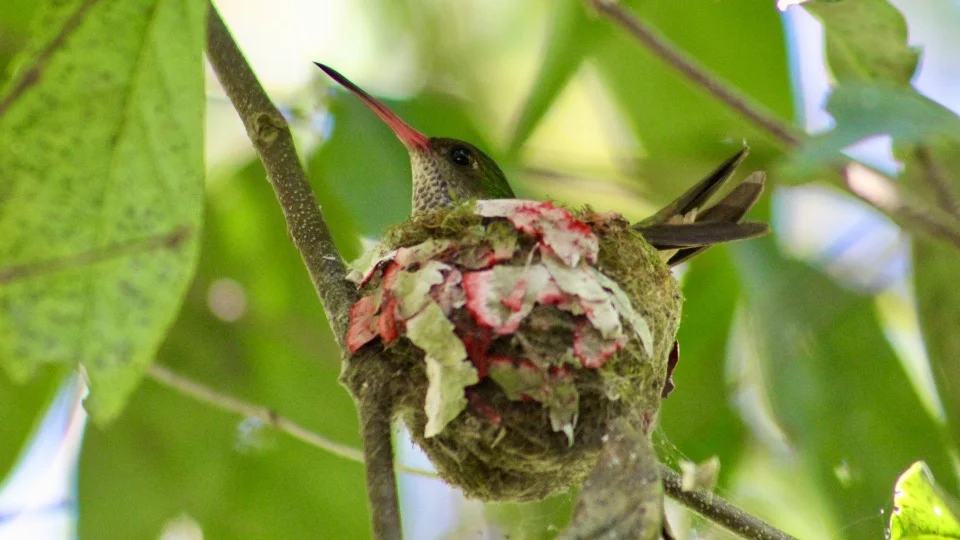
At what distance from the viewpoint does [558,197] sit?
4777 millimetres

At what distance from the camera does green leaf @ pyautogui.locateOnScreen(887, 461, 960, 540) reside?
2676 mm

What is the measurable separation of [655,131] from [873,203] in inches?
68.6

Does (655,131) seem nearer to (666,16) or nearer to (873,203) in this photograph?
(666,16)

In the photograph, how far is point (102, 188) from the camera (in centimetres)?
198

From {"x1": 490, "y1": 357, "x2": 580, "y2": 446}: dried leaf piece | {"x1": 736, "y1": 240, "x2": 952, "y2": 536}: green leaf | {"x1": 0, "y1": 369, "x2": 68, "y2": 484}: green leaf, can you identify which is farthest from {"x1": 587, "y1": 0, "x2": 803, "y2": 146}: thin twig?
{"x1": 0, "y1": 369, "x2": 68, "y2": 484}: green leaf

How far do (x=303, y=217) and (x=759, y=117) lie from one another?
43.7 inches

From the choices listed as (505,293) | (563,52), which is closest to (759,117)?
(505,293)

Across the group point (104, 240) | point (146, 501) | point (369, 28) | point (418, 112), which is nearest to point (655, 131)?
point (418, 112)

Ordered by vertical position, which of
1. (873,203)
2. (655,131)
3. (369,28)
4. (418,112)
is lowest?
(369,28)

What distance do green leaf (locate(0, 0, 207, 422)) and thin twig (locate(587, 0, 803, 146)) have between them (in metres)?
1.24

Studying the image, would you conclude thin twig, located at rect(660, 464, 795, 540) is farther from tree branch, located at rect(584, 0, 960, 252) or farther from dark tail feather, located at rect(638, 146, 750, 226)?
dark tail feather, located at rect(638, 146, 750, 226)

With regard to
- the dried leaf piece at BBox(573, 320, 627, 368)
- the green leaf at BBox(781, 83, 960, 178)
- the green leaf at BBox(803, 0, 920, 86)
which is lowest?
the dried leaf piece at BBox(573, 320, 627, 368)

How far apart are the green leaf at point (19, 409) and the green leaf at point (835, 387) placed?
231 cm

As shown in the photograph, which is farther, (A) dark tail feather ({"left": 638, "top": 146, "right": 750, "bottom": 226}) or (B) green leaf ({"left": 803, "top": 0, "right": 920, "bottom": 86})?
(A) dark tail feather ({"left": 638, "top": 146, "right": 750, "bottom": 226})
